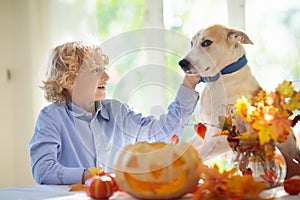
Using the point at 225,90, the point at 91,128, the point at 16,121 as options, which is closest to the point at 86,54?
the point at 91,128

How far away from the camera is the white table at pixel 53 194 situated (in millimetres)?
1038

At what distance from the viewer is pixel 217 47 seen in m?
1.48

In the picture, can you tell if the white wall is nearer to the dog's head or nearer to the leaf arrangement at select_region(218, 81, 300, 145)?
the dog's head

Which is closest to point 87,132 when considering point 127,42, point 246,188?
point 127,42

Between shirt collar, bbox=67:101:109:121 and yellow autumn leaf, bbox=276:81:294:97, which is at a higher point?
yellow autumn leaf, bbox=276:81:294:97

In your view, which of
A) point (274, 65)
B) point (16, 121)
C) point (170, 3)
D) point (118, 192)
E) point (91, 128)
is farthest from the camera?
point (16, 121)

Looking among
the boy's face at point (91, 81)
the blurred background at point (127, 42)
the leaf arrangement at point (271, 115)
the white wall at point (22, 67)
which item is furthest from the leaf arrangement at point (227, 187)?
the white wall at point (22, 67)

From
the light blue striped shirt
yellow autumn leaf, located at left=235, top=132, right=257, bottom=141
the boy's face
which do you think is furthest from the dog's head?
yellow autumn leaf, located at left=235, top=132, right=257, bottom=141

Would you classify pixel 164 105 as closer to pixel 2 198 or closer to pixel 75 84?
pixel 75 84

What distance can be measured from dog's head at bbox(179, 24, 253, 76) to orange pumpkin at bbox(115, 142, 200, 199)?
53 cm

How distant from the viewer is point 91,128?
163 cm

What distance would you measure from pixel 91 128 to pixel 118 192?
58 centimetres

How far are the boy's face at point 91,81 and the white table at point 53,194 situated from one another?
1.37 ft

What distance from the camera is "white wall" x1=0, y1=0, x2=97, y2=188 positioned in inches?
106
